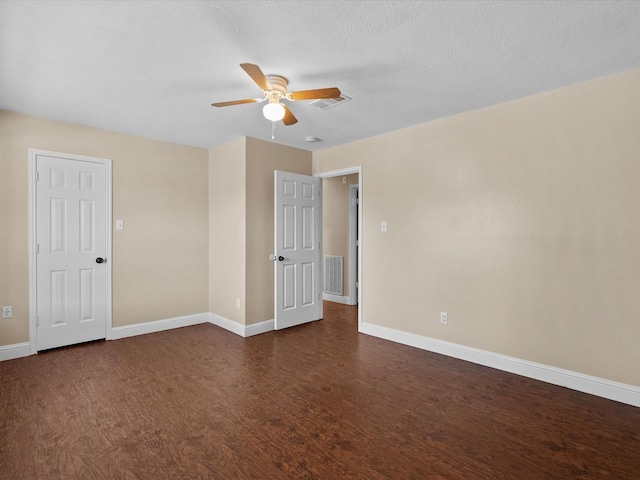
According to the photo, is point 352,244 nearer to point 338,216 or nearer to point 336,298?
point 338,216

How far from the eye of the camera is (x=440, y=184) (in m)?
3.69

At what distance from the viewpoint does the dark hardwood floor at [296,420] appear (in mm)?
1923

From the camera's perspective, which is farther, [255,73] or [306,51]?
[306,51]

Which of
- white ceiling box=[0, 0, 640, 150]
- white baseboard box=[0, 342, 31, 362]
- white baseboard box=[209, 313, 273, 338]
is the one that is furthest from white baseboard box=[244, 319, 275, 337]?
white ceiling box=[0, 0, 640, 150]

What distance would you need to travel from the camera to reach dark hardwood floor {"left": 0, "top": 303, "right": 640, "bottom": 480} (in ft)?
6.31

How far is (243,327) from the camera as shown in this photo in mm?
4281

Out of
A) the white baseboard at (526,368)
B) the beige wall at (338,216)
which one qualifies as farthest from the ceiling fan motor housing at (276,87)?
the beige wall at (338,216)

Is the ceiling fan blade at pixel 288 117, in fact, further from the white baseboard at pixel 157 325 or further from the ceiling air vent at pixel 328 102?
the white baseboard at pixel 157 325

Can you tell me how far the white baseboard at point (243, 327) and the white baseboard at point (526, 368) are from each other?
147 cm

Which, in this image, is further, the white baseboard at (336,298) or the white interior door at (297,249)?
the white baseboard at (336,298)

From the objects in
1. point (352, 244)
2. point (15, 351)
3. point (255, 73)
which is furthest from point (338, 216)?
point (15, 351)

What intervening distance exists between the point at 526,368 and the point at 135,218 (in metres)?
4.58

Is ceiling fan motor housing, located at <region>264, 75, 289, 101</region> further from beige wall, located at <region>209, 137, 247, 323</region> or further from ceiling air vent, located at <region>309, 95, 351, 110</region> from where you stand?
beige wall, located at <region>209, 137, 247, 323</region>

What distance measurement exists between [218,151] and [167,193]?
898 millimetres
